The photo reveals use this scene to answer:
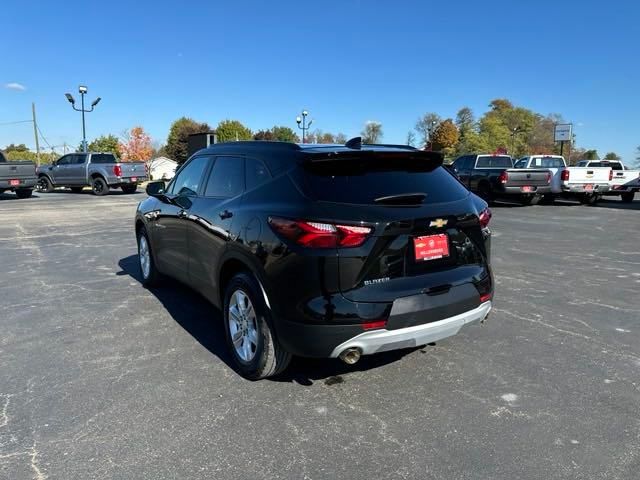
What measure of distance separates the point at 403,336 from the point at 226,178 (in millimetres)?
2054

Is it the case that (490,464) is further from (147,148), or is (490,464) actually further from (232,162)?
(147,148)

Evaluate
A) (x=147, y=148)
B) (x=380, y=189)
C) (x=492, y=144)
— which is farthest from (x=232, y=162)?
(x=492, y=144)

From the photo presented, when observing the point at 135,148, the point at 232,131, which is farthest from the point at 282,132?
the point at 135,148

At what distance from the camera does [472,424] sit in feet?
9.93

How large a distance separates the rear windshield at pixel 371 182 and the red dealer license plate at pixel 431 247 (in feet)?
0.88

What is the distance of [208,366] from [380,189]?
1.95m

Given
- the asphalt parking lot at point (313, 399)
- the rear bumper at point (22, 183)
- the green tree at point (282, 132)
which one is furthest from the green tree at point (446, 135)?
the asphalt parking lot at point (313, 399)

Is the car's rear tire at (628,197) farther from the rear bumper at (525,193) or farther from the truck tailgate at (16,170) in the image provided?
the truck tailgate at (16,170)

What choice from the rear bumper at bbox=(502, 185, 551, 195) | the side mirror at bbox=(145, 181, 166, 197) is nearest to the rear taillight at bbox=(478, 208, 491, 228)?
the side mirror at bbox=(145, 181, 166, 197)

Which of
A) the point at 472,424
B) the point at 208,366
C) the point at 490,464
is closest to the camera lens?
the point at 490,464

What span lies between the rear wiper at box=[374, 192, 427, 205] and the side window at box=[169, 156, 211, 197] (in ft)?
6.96

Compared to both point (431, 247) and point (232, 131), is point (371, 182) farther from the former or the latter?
point (232, 131)

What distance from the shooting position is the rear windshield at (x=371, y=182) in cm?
318

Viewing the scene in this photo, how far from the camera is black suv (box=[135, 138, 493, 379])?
3.01 m
